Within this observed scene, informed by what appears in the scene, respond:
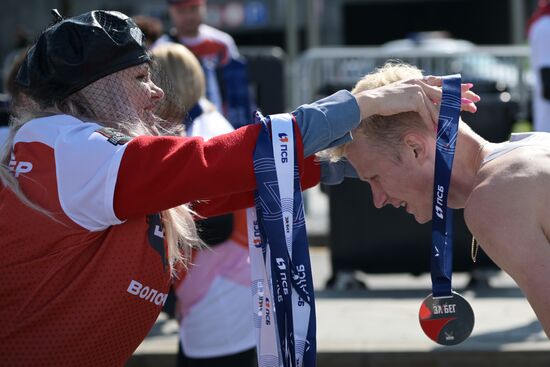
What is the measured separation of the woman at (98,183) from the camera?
8.27 feet

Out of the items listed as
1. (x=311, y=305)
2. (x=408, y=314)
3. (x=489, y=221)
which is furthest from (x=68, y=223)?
(x=408, y=314)

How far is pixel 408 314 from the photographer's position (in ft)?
21.6

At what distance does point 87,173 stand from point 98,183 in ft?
0.13

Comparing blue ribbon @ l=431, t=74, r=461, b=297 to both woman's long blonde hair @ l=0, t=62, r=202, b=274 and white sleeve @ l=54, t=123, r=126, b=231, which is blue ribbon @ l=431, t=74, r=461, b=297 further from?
white sleeve @ l=54, t=123, r=126, b=231

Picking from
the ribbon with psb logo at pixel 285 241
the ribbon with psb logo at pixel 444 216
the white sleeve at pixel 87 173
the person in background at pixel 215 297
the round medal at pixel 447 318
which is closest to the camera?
the white sleeve at pixel 87 173

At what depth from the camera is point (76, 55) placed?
264 cm

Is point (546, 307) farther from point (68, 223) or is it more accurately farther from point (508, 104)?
point (508, 104)

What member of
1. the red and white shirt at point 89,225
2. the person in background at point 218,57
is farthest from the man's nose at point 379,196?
the person in background at point 218,57

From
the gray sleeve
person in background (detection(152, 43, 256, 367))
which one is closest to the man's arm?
the gray sleeve

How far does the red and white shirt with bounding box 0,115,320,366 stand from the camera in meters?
2.51

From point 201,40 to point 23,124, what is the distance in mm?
4695

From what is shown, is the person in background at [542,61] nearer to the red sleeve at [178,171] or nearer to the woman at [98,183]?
the woman at [98,183]

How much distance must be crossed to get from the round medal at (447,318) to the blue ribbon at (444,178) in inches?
3.4

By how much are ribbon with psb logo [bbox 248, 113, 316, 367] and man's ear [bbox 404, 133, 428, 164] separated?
0.41 metres
